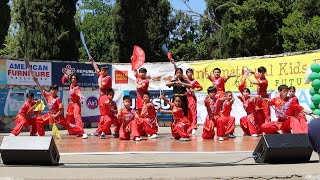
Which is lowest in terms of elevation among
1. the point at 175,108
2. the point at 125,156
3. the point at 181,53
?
the point at 125,156

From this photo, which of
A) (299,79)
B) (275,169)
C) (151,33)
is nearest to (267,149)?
(275,169)

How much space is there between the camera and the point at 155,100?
1903 centimetres

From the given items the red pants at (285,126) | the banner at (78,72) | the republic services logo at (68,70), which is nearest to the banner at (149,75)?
the banner at (78,72)

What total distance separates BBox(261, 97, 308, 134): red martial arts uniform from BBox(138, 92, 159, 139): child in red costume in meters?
2.78

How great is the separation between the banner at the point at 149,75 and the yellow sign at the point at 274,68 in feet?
3.57

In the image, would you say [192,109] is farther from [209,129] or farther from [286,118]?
[286,118]

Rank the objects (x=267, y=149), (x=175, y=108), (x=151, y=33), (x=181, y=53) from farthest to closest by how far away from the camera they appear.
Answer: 1. (x=181, y=53)
2. (x=151, y=33)
3. (x=175, y=108)
4. (x=267, y=149)

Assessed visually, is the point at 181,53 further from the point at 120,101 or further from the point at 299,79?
the point at 299,79

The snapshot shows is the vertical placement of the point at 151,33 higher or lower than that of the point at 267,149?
higher

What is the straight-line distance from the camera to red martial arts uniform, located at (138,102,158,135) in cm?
1269

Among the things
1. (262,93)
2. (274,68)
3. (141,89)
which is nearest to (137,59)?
(141,89)

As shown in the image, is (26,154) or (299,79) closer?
(26,154)

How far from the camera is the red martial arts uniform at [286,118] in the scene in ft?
37.2

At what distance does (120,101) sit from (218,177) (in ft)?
41.6
